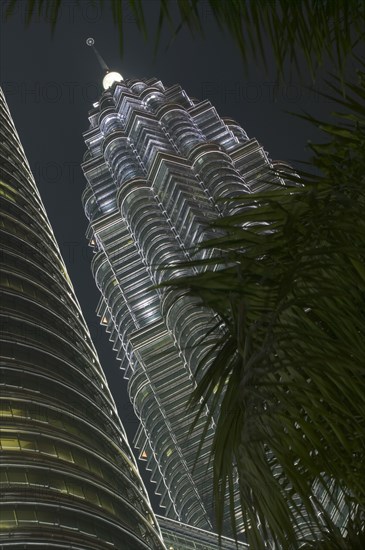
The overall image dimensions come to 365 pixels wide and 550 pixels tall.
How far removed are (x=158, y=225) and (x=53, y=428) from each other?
226 feet

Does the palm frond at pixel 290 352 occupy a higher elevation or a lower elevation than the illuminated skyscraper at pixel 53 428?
lower

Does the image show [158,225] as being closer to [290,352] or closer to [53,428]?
[53,428]

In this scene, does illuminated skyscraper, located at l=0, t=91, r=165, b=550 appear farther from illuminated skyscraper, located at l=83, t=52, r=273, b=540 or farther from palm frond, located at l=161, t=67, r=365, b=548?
illuminated skyscraper, located at l=83, t=52, r=273, b=540

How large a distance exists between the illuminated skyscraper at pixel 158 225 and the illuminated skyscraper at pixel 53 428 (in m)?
41.2

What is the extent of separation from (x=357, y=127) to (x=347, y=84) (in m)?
0.25

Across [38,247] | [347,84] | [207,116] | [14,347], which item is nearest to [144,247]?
[207,116]

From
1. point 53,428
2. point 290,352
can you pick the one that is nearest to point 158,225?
point 53,428

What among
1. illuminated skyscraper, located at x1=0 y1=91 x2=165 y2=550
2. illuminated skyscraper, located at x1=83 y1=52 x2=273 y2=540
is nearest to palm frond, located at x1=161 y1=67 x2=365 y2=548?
illuminated skyscraper, located at x1=0 y1=91 x2=165 y2=550

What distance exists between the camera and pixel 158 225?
4171 inches

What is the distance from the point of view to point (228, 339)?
18.7 ft

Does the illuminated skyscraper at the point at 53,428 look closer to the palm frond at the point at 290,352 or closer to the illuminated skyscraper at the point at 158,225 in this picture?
the palm frond at the point at 290,352

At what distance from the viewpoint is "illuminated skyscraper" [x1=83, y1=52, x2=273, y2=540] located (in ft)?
325

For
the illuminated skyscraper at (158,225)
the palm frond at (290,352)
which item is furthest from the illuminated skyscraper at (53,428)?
the illuminated skyscraper at (158,225)

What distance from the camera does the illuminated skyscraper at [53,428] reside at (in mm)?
32969
